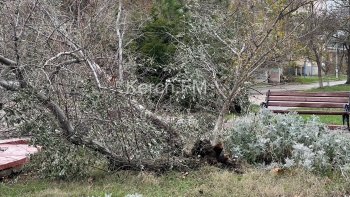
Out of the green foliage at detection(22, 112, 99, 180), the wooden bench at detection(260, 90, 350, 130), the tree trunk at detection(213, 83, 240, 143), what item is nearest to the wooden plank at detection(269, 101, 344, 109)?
the wooden bench at detection(260, 90, 350, 130)

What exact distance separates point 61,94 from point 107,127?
0.69 metres

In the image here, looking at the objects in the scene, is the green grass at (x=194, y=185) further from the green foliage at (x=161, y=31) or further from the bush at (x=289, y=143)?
the green foliage at (x=161, y=31)

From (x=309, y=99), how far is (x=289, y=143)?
4524 mm

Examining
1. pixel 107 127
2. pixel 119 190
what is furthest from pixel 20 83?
pixel 119 190

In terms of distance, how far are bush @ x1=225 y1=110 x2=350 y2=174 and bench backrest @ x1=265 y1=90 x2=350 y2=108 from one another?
3.29 m

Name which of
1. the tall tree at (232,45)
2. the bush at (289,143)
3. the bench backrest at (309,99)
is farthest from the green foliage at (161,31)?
the bush at (289,143)

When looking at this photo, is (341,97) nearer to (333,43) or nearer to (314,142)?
(314,142)

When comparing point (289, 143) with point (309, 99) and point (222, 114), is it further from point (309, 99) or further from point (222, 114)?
point (309, 99)

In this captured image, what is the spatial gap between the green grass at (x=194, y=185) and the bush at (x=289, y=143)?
0.79 ft

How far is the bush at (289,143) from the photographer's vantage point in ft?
17.2

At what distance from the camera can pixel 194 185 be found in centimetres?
495

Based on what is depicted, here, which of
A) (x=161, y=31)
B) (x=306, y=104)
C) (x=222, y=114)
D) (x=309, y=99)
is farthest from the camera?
(x=161, y=31)

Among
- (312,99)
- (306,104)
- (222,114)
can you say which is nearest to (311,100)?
(312,99)

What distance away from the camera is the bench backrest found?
943 centimetres
